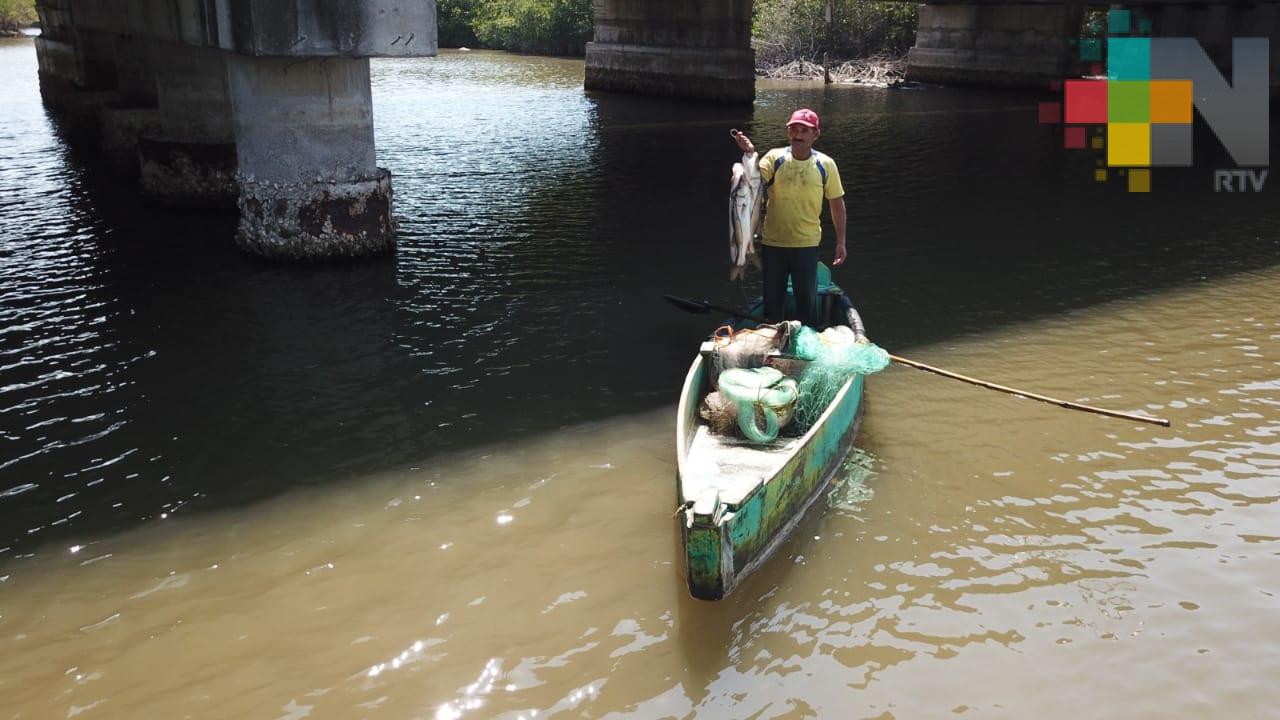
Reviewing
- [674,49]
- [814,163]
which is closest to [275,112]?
Result: [814,163]

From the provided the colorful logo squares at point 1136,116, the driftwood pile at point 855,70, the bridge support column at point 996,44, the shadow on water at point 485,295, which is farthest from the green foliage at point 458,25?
the shadow on water at point 485,295

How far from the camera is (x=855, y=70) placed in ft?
160

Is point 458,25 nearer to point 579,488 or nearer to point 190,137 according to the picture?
point 190,137

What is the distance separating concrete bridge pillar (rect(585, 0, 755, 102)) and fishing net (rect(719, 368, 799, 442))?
29.4 m

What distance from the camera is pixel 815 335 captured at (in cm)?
850

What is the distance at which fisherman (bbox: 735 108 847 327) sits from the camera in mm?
8727

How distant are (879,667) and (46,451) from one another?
6.89m

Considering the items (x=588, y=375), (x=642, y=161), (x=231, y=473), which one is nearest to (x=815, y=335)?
(x=588, y=375)

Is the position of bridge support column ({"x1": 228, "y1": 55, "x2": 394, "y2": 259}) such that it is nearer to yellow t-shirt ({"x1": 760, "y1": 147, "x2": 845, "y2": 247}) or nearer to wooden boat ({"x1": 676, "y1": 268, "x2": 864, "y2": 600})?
yellow t-shirt ({"x1": 760, "y1": 147, "x2": 845, "y2": 247})

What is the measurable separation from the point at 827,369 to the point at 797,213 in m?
1.61

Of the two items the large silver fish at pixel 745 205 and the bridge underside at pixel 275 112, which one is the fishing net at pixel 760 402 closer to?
the large silver fish at pixel 745 205

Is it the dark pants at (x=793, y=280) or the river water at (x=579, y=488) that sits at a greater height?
the dark pants at (x=793, y=280)

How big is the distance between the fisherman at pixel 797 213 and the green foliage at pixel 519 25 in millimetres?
53023

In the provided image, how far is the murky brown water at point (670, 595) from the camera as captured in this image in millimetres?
Answer: 5605
